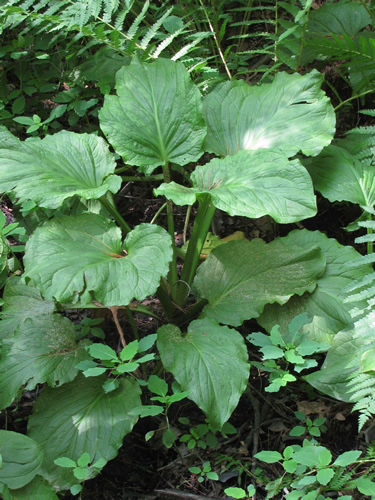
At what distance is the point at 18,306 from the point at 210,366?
95 cm

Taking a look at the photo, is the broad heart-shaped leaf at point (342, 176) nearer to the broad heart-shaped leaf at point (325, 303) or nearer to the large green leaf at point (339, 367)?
→ the broad heart-shaped leaf at point (325, 303)

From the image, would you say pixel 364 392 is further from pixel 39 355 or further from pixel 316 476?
pixel 39 355

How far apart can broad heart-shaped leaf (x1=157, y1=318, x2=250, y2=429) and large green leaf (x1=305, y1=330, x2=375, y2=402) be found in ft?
1.03

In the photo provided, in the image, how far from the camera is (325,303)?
84.2 inches

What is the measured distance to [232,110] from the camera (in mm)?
2533

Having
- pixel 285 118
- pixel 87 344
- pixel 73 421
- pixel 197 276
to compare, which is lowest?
pixel 73 421

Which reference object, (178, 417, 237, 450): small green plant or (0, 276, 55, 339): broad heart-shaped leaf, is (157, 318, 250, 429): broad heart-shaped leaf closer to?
(178, 417, 237, 450): small green plant

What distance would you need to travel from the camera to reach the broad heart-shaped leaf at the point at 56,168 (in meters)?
2.07

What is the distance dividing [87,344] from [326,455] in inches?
40.7

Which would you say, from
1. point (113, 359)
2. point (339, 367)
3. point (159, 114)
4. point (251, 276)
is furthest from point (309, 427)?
point (159, 114)

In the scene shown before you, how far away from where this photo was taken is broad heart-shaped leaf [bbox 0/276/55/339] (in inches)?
83.2

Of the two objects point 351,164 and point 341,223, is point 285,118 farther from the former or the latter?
point 341,223

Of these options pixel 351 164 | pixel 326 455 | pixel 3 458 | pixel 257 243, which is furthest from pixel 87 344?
pixel 351 164

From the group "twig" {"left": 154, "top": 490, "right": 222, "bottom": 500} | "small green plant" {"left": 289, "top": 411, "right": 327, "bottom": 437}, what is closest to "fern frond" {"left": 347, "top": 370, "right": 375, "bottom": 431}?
"small green plant" {"left": 289, "top": 411, "right": 327, "bottom": 437}
